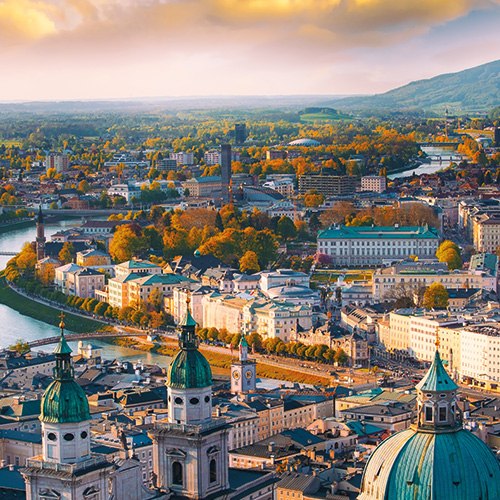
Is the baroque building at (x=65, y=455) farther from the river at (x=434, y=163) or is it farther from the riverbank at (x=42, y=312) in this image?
the river at (x=434, y=163)

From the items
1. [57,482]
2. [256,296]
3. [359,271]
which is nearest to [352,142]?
[359,271]

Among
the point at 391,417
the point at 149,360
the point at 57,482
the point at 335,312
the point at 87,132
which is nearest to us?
the point at 57,482

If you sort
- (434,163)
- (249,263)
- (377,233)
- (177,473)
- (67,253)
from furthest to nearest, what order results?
1. (434,163)
2. (67,253)
3. (377,233)
4. (249,263)
5. (177,473)

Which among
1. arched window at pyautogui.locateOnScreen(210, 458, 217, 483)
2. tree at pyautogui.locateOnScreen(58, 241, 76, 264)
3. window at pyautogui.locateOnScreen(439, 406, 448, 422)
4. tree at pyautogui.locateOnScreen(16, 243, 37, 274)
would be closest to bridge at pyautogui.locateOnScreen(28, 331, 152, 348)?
tree at pyautogui.locateOnScreen(16, 243, 37, 274)

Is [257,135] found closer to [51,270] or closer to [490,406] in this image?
[51,270]

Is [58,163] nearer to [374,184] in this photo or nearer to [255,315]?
[374,184]

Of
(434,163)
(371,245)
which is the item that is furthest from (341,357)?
(434,163)
